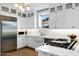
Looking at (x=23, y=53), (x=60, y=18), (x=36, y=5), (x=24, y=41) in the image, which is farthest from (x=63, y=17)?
(x=23, y=53)

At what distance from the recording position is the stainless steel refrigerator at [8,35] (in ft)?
4.05

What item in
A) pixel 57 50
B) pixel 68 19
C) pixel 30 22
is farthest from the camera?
pixel 68 19

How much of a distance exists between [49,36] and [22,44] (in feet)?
1.38

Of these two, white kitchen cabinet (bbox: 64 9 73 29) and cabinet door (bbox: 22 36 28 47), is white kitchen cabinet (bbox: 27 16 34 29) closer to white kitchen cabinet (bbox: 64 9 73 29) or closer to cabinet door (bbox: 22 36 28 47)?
cabinet door (bbox: 22 36 28 47)

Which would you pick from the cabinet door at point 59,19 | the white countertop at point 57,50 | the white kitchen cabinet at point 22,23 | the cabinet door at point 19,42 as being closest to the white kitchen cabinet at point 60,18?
the cabinet door at point 59,19

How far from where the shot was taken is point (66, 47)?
3.87 feet

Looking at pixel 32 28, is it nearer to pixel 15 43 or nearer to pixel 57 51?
pixel 15 43

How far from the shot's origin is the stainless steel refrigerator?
1.23m

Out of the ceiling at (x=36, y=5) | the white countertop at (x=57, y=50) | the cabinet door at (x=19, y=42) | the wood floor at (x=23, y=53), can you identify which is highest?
the ceiling at (x=36, y=5)

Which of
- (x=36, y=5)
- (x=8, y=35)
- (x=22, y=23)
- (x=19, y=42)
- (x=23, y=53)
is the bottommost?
(x=23, y=53)

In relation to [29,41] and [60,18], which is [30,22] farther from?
[60,18]

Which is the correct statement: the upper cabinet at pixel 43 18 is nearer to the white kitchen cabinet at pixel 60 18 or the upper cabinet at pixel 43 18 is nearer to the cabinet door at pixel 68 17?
the white kitchen cabinet at pixel 60 18

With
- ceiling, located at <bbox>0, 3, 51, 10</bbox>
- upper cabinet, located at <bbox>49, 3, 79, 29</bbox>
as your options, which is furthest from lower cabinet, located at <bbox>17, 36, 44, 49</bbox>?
ceiling, located at <bbox>0, 3, 51, 10</bbox>

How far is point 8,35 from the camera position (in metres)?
1.27
